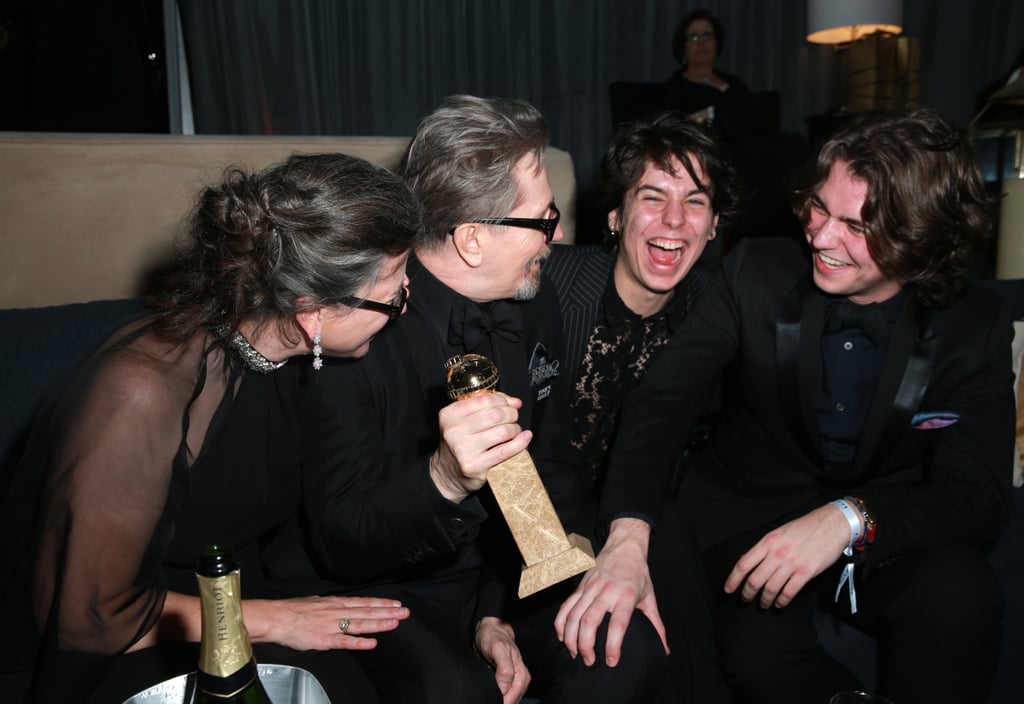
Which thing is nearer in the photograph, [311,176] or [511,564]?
[311,176]

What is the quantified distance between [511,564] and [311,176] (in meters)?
0.85

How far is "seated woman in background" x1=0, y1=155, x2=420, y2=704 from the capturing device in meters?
1.12

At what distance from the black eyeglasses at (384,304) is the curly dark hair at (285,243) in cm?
1

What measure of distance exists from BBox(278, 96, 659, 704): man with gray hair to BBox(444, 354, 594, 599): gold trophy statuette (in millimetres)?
73

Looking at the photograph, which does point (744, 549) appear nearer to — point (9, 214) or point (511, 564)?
point (511, 564)

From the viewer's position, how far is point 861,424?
1.80 meters

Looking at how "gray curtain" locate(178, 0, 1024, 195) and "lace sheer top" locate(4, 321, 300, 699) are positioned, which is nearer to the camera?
"lace sheer top" locate(4, 321, 300, 699)

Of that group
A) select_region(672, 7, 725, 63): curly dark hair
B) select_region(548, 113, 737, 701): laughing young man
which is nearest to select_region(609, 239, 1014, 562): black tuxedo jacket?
select_region(548, 113, 737, 701): laughing young man

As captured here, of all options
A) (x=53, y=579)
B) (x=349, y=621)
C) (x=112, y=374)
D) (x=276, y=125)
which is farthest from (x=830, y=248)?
(x=276, y=125)

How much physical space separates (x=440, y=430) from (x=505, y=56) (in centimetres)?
529

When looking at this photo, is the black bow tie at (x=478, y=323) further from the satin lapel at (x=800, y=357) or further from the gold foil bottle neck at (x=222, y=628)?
the gold foil bottle neck at (x=222, y=628)

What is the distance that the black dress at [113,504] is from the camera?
43.5 inches

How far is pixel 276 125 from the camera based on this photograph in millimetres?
5719

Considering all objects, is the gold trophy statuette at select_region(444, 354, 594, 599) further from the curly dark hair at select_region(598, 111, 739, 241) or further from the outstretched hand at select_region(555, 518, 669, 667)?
the curly dark hair at select_region(598, 111, 739, 241)
